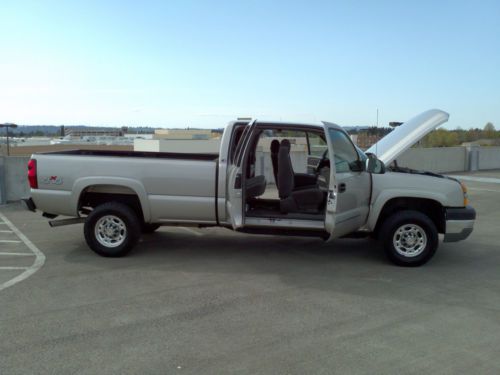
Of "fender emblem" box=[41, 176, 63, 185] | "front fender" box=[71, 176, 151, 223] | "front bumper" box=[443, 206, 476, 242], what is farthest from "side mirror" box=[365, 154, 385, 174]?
"fender emblem" box=[41, 176, 63, 185]

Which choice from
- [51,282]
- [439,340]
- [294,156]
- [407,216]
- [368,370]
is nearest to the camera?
[368,370]

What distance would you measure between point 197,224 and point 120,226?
3.65 feet

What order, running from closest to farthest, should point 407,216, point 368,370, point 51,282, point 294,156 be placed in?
point 368,370, point 51,282, point 407,216, point 294,156

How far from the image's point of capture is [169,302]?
4898 mm

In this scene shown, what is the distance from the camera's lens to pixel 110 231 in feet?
21.7

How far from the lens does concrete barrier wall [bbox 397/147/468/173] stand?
2003cm

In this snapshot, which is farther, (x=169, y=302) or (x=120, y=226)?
(x=120, y=226)

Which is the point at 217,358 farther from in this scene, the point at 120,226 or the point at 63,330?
the point at 120,226

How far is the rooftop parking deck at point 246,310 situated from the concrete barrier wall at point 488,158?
17447 millimetres

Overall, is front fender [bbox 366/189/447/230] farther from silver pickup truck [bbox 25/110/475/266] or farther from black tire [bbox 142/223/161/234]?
black tire [bbox 142/223/161/234]

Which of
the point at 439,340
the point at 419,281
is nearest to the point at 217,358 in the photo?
the point at 439,340

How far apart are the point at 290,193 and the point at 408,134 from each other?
2299mm

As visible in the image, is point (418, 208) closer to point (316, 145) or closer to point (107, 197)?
point (316, 145)

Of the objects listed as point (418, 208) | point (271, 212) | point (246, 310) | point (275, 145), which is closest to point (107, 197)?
point (271, 212)
